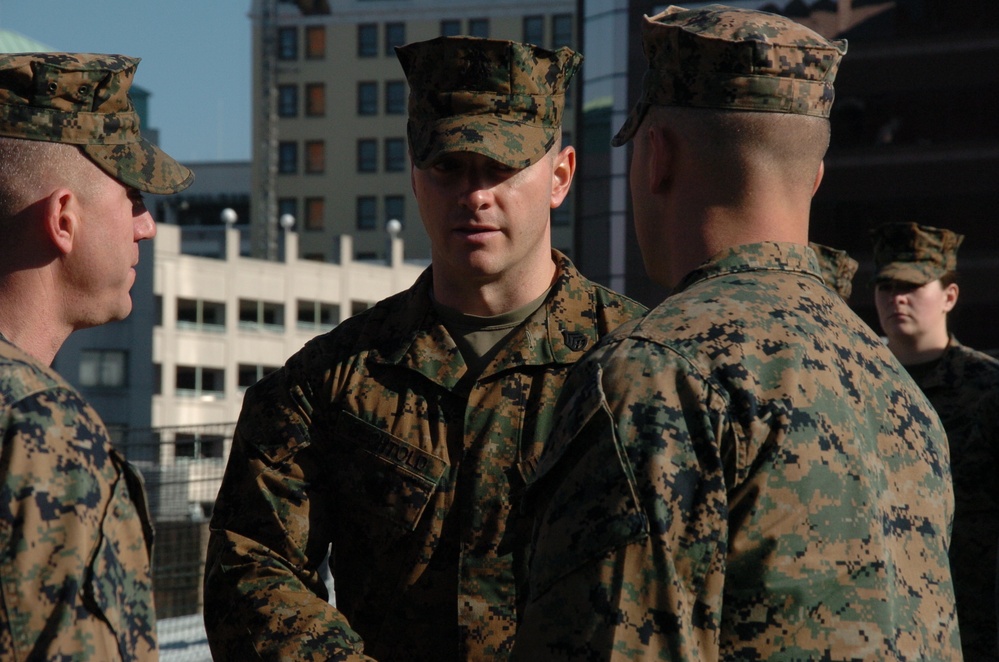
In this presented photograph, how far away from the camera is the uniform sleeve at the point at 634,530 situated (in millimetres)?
2500

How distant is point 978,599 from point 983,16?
121ft

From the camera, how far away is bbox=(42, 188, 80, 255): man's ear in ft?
10.1

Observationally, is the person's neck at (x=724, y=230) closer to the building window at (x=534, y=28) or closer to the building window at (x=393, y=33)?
the building window at (x=534, y=28)

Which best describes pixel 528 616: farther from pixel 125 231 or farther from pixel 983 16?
pixel 983 16

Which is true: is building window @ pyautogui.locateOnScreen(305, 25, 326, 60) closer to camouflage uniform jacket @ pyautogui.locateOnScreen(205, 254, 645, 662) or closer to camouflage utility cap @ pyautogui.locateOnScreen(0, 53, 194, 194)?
camouflage uniform jacket @ pyautogui.locateOnScreen(205, 254, 645, 662)

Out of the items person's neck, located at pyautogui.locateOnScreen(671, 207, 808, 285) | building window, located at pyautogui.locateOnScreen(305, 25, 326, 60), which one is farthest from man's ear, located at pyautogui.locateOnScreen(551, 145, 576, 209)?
building window, located at pyautogui.locateOnScreen(305, 25, 326, 60)

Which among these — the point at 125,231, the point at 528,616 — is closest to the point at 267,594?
the point at 125,231

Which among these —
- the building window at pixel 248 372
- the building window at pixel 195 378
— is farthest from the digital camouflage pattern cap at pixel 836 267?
the building window at pixel 248 372

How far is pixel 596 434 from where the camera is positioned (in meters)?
2.56

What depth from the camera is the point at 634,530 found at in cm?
250

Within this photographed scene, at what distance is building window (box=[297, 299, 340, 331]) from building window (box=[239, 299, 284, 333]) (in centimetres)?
106

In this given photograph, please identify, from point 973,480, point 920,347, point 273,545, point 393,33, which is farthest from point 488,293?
point 393,33

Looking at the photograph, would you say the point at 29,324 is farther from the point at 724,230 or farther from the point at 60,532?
the point at 724,230

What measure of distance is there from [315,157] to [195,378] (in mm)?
22697
